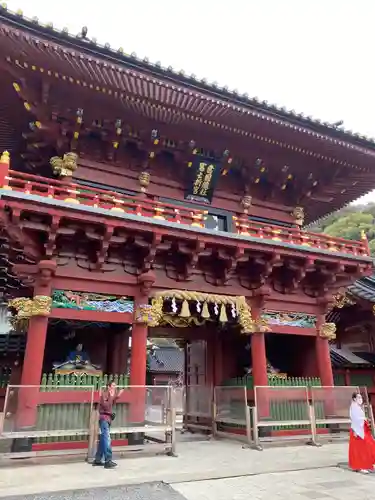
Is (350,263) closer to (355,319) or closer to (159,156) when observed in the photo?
(355,319)

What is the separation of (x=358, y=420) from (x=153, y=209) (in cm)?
682

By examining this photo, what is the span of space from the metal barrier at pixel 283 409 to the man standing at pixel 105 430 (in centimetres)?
423

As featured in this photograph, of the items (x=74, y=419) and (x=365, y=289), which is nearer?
(x=74, y=419)

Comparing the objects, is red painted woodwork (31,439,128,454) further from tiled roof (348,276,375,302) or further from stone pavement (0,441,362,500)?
tiled roof (348,276,375,302)

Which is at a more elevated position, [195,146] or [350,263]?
[195,146]

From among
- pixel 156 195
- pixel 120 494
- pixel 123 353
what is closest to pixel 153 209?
pixel 156 195

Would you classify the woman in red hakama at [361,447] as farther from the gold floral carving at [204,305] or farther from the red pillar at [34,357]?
the red pillar at [34,357]

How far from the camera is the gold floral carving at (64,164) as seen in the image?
1113 centimetres

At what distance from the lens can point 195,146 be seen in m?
12.2

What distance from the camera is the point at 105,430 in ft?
25.3

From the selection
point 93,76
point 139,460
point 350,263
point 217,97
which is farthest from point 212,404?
point 93,76

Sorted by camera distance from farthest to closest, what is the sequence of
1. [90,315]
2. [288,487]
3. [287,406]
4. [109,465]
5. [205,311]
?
[287,406] < [205,311] < [90,315] < [109,465] < [288,487]

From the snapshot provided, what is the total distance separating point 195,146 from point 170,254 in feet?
12.3

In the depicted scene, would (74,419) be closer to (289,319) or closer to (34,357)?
(34,357)
